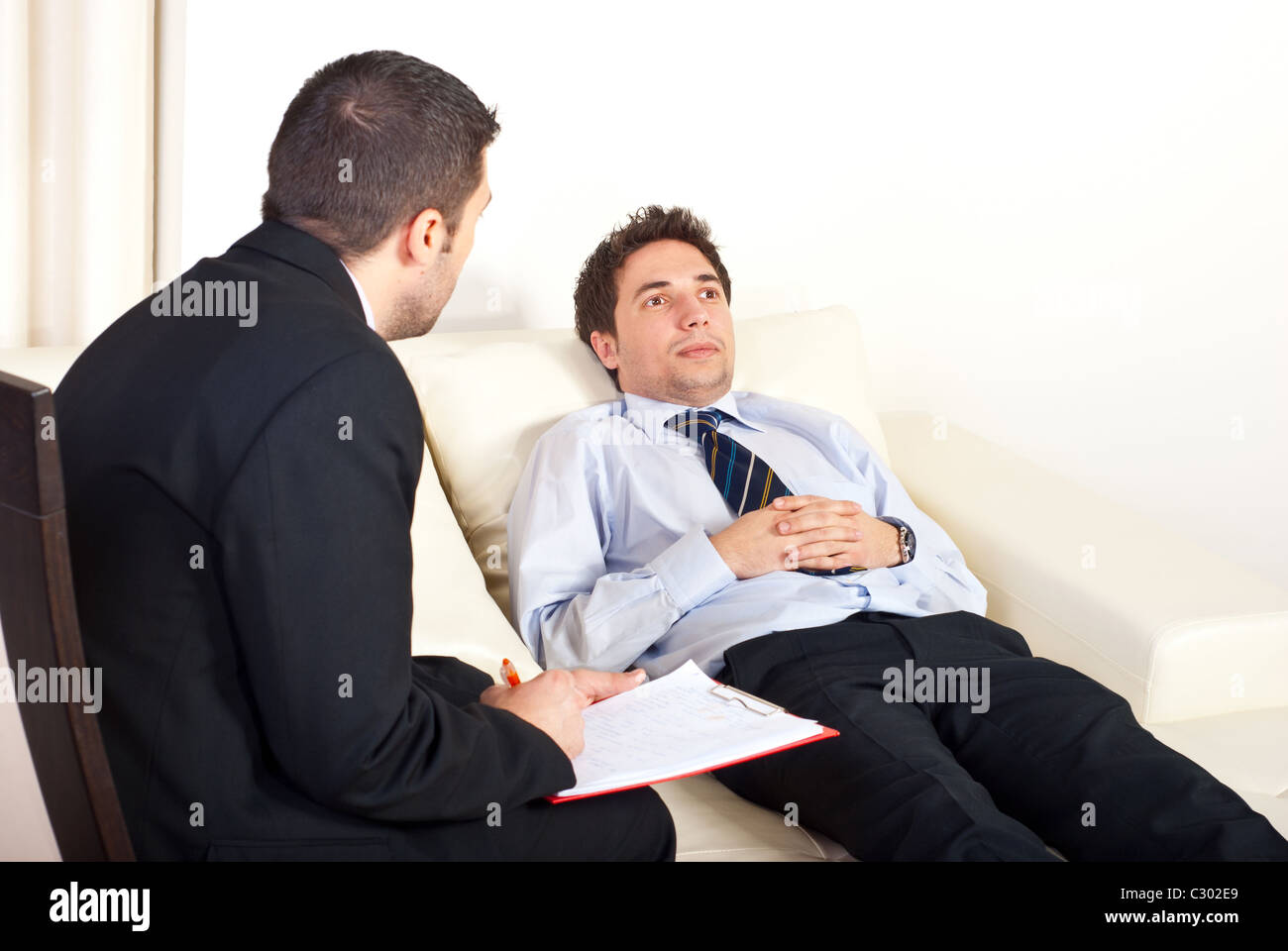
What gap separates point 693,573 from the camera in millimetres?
1805

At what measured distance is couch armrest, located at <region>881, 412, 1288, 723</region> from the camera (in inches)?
71.1

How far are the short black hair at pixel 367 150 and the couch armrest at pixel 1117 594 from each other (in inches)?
49.1

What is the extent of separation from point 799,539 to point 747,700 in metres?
0.51

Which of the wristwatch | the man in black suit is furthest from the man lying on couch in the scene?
the man in black suit

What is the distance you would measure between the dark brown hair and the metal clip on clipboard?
963 millimetres

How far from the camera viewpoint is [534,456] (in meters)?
2.02

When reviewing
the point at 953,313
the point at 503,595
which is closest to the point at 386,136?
the point at 503,595

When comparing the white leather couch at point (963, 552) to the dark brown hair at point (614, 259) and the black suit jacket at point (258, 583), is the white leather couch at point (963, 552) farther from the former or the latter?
the black suit jacket at point (258, 583)

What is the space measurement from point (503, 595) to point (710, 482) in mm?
404

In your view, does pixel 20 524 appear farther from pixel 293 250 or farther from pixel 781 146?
pixel 781 146

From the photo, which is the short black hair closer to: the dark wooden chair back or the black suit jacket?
the black suit jacket

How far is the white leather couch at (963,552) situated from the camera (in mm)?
1684
